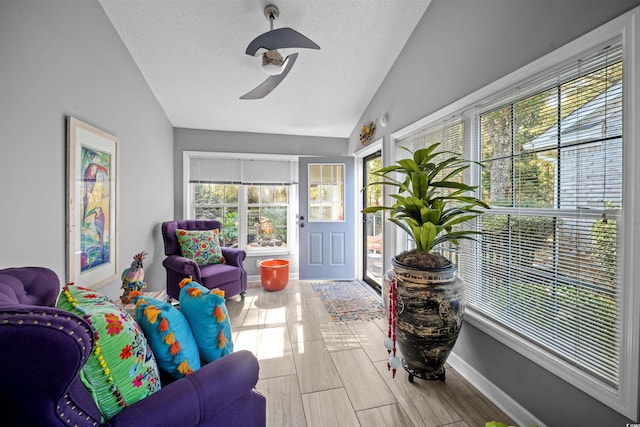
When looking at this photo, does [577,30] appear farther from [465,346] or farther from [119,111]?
[119,111]

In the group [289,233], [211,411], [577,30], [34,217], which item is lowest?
[211,411]

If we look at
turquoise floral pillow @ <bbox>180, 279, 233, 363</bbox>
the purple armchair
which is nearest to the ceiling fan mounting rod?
turquoise floral pillow @ <bbox>180, 279, 233, 363</bbox>

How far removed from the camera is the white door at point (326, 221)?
13.6ft

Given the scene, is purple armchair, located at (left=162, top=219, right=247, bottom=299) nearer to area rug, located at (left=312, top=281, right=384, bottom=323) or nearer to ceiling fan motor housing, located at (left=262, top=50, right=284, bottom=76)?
area rug, located at (left=312, top=281, right=384, bottom=323)

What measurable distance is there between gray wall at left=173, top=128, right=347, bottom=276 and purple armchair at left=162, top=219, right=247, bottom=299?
2.68 ft

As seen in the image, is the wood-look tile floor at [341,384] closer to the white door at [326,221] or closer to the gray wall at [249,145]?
the white door at [326,221]

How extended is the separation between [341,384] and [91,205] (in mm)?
2195

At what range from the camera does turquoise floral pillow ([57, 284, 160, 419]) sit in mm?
780

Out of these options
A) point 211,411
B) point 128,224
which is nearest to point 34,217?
point 128,224

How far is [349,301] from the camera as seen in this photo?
3.33 metres

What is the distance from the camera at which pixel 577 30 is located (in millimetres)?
1286

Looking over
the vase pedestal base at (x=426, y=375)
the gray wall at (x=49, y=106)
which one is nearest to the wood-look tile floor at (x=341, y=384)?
the vase pedestal base at (x=426, y=375)

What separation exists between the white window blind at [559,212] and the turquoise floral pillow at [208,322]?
5.48 feet

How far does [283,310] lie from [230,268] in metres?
0.79
